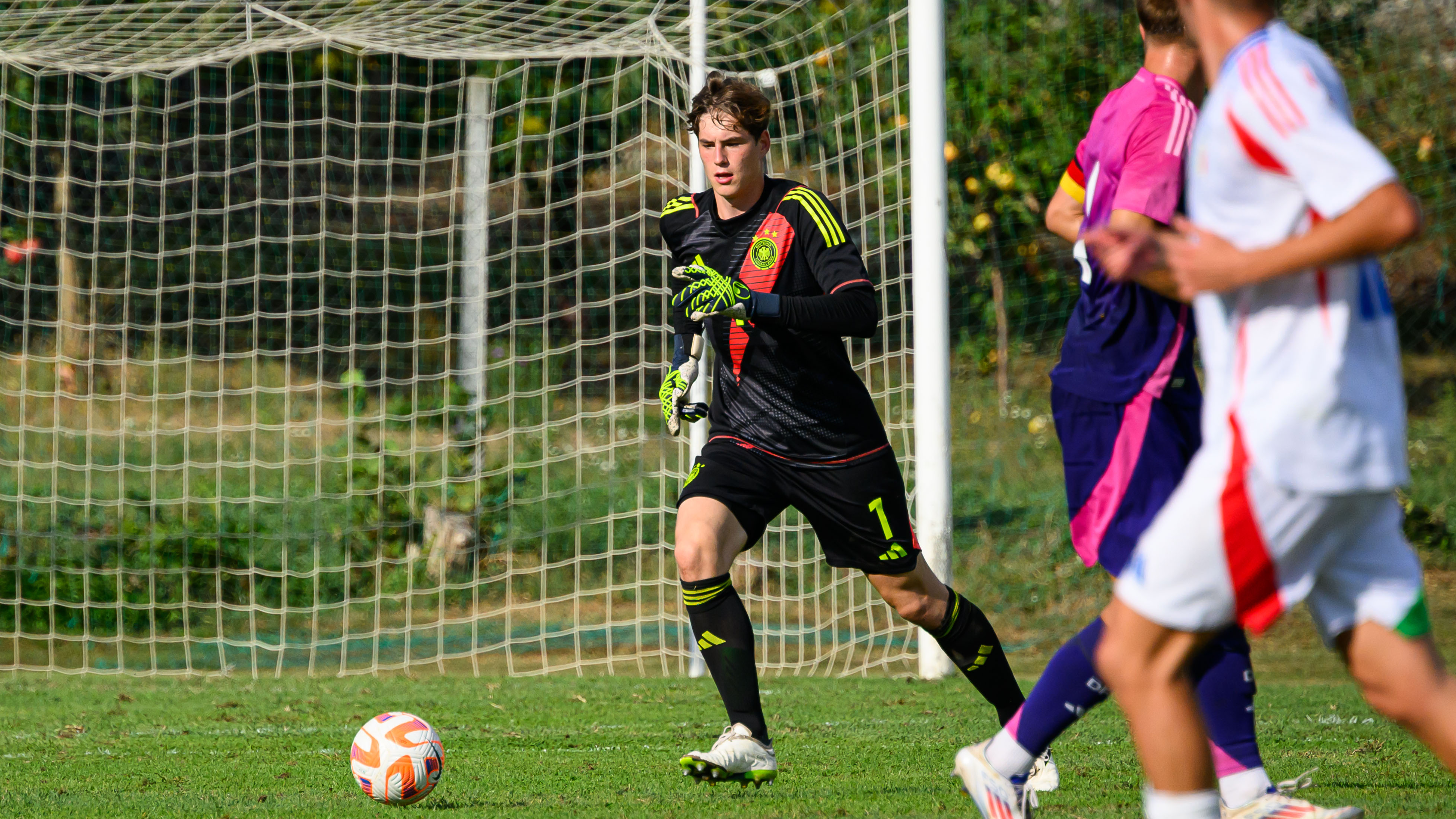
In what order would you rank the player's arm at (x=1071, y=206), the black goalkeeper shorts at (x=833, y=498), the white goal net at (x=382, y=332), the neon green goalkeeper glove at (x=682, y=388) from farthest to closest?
the white goal net at (x=382, y=332) < the neon green goalkeeper glove at (x=682, y=388) < the black goalkeeper shorts at (x=833, y=498) < the player's arm at (x=1071, y=206)

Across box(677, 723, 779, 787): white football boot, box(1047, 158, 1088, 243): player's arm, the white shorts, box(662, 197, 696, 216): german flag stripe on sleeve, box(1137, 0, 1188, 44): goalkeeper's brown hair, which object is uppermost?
box(1137, 0, 1188, 44): goalkeeper's brown hair

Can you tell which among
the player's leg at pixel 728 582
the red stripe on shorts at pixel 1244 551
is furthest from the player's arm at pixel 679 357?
the red stripe on shorts at pixel 1244 551

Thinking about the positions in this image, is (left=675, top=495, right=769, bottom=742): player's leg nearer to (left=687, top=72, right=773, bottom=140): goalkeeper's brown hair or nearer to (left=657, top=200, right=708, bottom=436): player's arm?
(left=657, top=200, right=708, bottom=436): player's arm

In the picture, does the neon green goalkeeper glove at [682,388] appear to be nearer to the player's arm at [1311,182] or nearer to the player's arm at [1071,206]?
the player's arm at [1071,206]

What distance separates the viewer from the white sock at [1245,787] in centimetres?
297

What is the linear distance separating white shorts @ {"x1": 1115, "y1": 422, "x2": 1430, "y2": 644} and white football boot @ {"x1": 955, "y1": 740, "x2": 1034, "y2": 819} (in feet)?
3.03

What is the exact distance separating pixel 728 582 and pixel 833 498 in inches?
15.9

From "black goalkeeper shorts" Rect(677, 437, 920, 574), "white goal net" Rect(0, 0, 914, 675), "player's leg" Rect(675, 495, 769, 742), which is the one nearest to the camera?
"player's leg" Rect(675, 495, 769, 742)

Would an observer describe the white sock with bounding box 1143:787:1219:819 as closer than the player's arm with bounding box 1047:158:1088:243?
Yes

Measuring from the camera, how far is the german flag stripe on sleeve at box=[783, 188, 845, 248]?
13.6 ft

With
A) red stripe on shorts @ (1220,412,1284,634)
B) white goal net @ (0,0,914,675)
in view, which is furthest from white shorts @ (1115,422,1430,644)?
white goal net @ (0,0,914,675)

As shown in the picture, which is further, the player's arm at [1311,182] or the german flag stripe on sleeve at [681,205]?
the german flag stripe on sleeve at [681,205]

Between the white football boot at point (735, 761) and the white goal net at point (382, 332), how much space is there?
3.73 m

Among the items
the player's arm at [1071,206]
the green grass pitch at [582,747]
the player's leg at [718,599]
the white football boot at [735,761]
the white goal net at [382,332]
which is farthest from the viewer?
the white goal net at [382,332]
